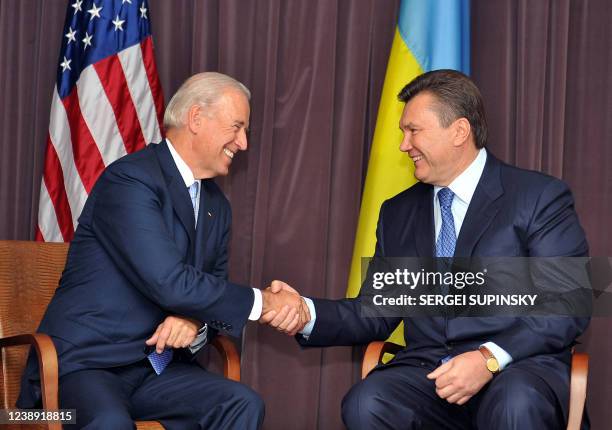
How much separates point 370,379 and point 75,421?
1.08m

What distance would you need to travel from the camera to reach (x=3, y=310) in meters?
3.31

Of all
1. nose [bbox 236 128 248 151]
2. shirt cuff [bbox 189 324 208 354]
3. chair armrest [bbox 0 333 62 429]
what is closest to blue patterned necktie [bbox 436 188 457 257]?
nose [bbox 236 128 248 151]

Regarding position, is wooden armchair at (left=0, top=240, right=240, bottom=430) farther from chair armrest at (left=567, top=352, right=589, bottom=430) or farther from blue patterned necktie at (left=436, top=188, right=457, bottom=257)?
chair armrest at (left=567, top=352, right=589, bottom=430)

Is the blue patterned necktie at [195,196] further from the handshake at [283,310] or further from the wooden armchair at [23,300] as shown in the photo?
the wooden armchair at [23,300]

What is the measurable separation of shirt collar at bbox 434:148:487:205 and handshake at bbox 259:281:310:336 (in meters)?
0.79

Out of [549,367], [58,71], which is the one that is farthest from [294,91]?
[549,367]

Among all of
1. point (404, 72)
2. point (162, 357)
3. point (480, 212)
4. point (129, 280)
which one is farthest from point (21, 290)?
point (404, 72)

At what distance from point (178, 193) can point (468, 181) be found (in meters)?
1.18

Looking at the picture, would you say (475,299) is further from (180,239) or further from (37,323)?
(37,323)

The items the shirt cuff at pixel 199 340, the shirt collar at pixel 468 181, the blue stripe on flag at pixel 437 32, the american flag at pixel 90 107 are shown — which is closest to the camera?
the shirt cuff at pixel 199 340

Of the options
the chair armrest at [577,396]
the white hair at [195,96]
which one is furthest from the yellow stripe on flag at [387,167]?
the chair armrest at [577,396]

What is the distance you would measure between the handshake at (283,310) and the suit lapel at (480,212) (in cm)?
69

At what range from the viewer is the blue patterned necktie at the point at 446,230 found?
3.38 meters

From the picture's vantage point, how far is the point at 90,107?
164 inches
